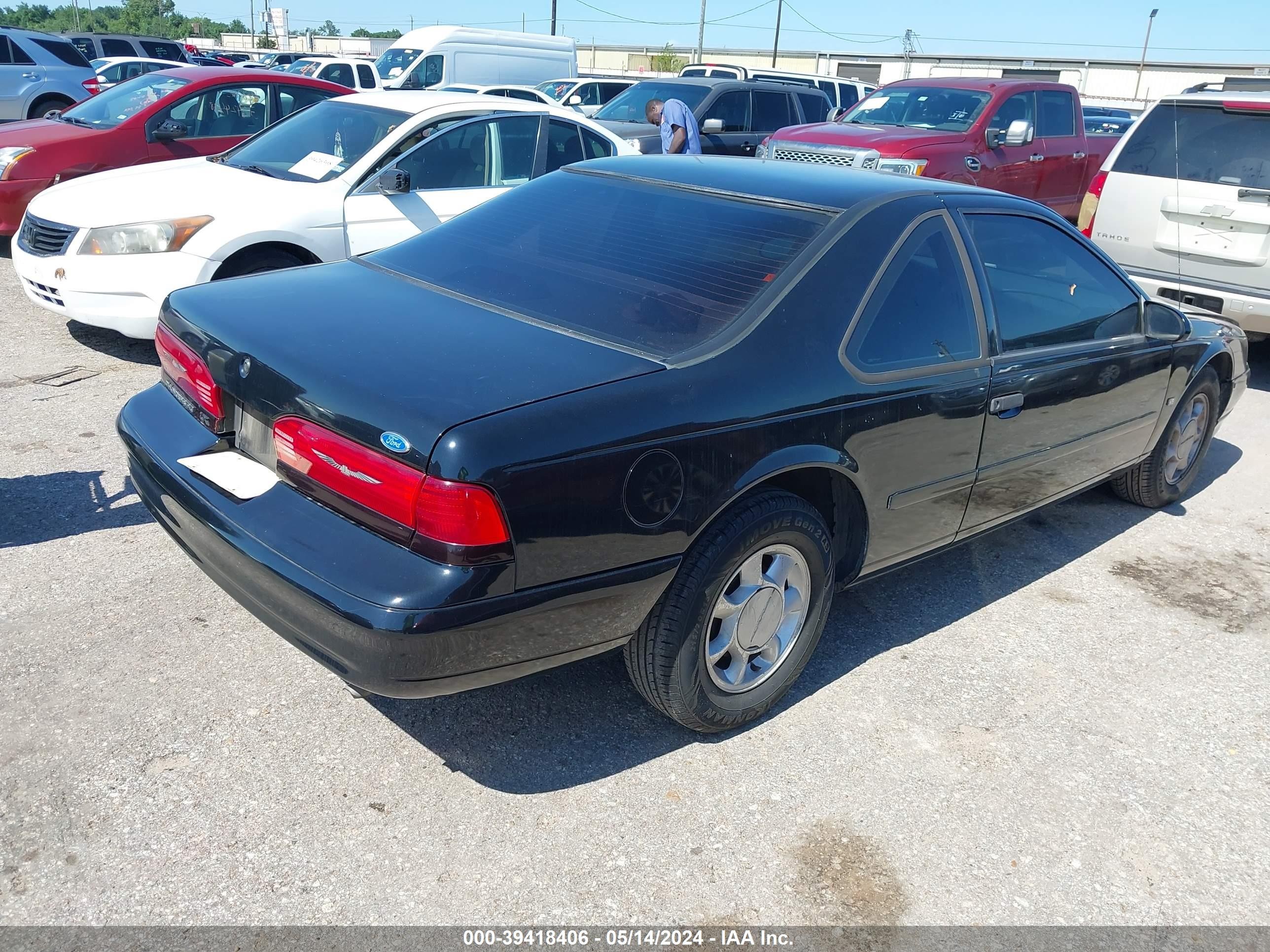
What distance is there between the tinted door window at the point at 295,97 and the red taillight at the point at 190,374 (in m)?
6.30

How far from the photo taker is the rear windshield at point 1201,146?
6828mm

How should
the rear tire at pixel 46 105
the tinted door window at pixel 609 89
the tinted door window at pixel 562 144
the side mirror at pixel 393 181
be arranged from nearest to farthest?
the side mirror at pixel 393 181 < the tinted door window at pixel 562 144 < the rear tire at pixel 46 105 < the tinted door window at pixel 609 89

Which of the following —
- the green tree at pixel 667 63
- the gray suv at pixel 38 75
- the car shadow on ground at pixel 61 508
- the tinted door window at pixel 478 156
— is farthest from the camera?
the green tree at pixel 667 63

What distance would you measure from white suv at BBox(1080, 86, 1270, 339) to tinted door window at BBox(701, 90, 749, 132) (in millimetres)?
6291

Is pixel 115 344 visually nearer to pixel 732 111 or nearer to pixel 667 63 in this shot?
pixel 732 111

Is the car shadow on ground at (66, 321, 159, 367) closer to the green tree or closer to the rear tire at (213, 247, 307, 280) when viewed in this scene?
the rear tire at (213, 247, 307, 280)

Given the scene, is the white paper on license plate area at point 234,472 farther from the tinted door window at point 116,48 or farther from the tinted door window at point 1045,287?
the tinted door window at point 116,48

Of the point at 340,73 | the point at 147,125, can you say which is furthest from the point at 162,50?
the point at 147,125

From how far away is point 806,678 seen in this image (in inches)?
137

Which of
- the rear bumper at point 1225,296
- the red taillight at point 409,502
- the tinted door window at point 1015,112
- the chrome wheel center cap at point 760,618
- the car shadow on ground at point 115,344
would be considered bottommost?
the car shadow on ground at point 115,344

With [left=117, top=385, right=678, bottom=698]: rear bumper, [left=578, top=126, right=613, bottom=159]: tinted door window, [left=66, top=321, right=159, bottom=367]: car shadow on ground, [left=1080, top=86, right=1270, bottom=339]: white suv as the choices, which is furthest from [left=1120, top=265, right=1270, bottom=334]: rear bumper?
[left=66, top=321, right=159, bottom=367]: car shadow on ground

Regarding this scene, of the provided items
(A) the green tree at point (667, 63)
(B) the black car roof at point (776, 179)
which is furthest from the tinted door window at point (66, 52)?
(A) the green tree at point (667, 63)

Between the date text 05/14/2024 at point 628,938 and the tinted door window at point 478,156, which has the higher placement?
the tinted door window at point 478,156

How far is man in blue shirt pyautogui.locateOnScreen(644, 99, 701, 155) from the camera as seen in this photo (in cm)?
1109
